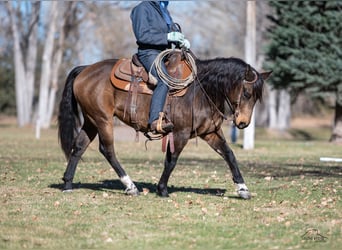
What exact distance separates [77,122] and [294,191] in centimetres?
412

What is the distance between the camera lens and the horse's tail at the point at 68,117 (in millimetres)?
11789

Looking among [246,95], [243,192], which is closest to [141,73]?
[246,95]

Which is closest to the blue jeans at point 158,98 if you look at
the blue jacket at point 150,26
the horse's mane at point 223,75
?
the blue jacket at point 150,26

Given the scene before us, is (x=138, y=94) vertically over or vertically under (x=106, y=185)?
over

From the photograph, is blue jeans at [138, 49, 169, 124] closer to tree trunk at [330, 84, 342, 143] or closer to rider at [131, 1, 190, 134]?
rider at [131, 1, 190, 134]

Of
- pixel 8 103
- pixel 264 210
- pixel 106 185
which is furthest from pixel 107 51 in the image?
pixel 264 210

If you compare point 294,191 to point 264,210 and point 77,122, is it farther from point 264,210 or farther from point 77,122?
point 77,122

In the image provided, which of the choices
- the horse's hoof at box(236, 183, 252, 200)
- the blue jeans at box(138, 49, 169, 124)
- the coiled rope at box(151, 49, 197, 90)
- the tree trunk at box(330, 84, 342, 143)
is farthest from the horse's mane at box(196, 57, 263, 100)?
the tree trunk at box(330, 84, 342, 143)

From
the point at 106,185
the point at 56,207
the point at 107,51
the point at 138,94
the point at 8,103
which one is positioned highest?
the point at 138,94

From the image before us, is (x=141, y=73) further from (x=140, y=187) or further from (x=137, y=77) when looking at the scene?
(x=140, y=187)

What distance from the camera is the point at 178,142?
414 inches

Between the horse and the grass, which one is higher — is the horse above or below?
above

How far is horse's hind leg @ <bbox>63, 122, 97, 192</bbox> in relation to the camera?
11352 mm

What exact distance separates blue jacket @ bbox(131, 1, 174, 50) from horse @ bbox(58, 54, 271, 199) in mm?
788
